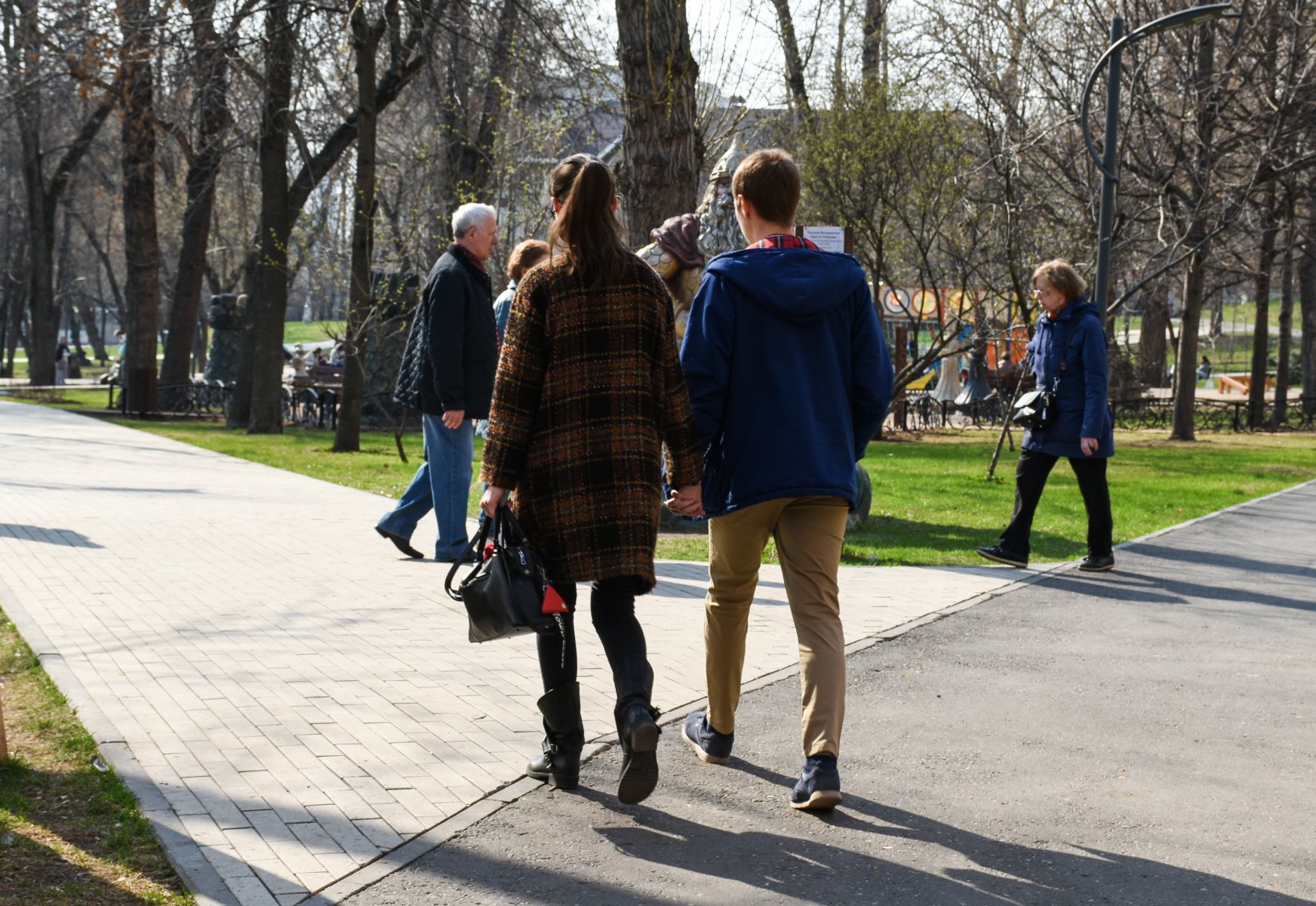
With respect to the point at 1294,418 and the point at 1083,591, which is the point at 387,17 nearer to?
the point at 1083,591

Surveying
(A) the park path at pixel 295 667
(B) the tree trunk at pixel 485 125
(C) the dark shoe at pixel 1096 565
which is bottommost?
(A) the park path at pixel 295 667

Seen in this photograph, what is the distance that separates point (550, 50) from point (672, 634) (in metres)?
12.8

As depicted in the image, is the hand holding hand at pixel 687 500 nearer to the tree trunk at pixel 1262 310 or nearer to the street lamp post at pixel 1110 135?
the street lamp post at pixel 1110 135

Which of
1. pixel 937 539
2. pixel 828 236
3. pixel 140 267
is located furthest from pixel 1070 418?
pixel 140 267

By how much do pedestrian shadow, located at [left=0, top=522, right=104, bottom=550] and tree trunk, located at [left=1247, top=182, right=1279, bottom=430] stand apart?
866 inches

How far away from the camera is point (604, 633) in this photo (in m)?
4.24

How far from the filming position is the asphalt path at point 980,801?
364 cm

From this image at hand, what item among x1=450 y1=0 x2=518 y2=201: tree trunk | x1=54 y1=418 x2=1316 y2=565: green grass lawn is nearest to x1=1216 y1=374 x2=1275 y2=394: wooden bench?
x1=54 y1=418 x2=1316 y2=565: green grass lawn

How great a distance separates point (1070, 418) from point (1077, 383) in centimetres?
22

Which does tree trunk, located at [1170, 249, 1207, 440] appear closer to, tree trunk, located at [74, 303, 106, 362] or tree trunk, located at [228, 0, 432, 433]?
tree trunk, located at [228, 0, 432, 433]

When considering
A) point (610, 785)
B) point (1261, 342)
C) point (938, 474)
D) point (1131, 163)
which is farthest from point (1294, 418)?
point (610, 785)

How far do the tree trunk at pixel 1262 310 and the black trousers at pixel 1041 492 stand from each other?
1878cm

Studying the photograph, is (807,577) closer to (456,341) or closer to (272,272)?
(456,341)

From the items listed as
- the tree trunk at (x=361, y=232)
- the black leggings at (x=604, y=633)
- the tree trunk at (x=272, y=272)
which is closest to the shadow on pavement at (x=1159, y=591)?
the black leggings at (x=604, y=633)
